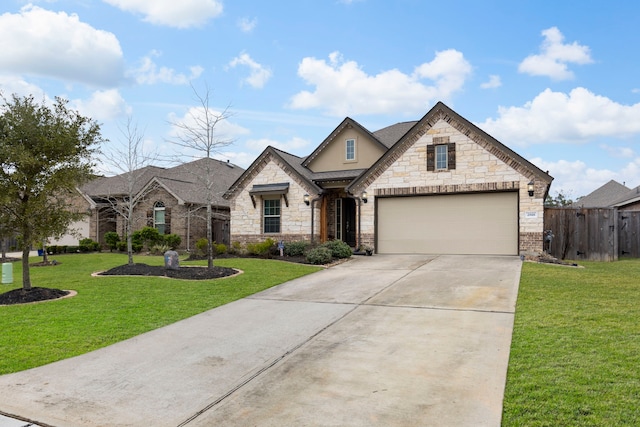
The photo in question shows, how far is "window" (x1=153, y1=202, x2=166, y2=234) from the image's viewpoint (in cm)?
2473

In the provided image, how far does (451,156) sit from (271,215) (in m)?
8.85

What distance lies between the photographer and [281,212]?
20578 mm

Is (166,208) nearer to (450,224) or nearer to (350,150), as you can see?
(350,150)

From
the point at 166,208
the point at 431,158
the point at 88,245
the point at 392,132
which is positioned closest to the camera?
the point at 431,158

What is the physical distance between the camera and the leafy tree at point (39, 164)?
961 cm

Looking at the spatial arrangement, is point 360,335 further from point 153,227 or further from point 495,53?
point 153,227

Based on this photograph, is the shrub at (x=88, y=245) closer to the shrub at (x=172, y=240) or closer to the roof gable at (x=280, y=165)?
the shrub at (x=172, y=240)

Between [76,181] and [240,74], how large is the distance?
656 centimetres

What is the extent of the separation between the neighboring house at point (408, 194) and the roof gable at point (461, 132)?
0.12 feet

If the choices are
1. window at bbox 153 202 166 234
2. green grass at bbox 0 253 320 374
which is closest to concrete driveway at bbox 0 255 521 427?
green grass at bbox 0 253 320 374

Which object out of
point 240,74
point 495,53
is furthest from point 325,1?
point 495,53

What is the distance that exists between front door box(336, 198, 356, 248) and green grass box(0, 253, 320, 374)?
734 cm

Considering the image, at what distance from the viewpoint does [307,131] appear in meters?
23.3

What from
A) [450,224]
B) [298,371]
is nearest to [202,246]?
[450,224]
